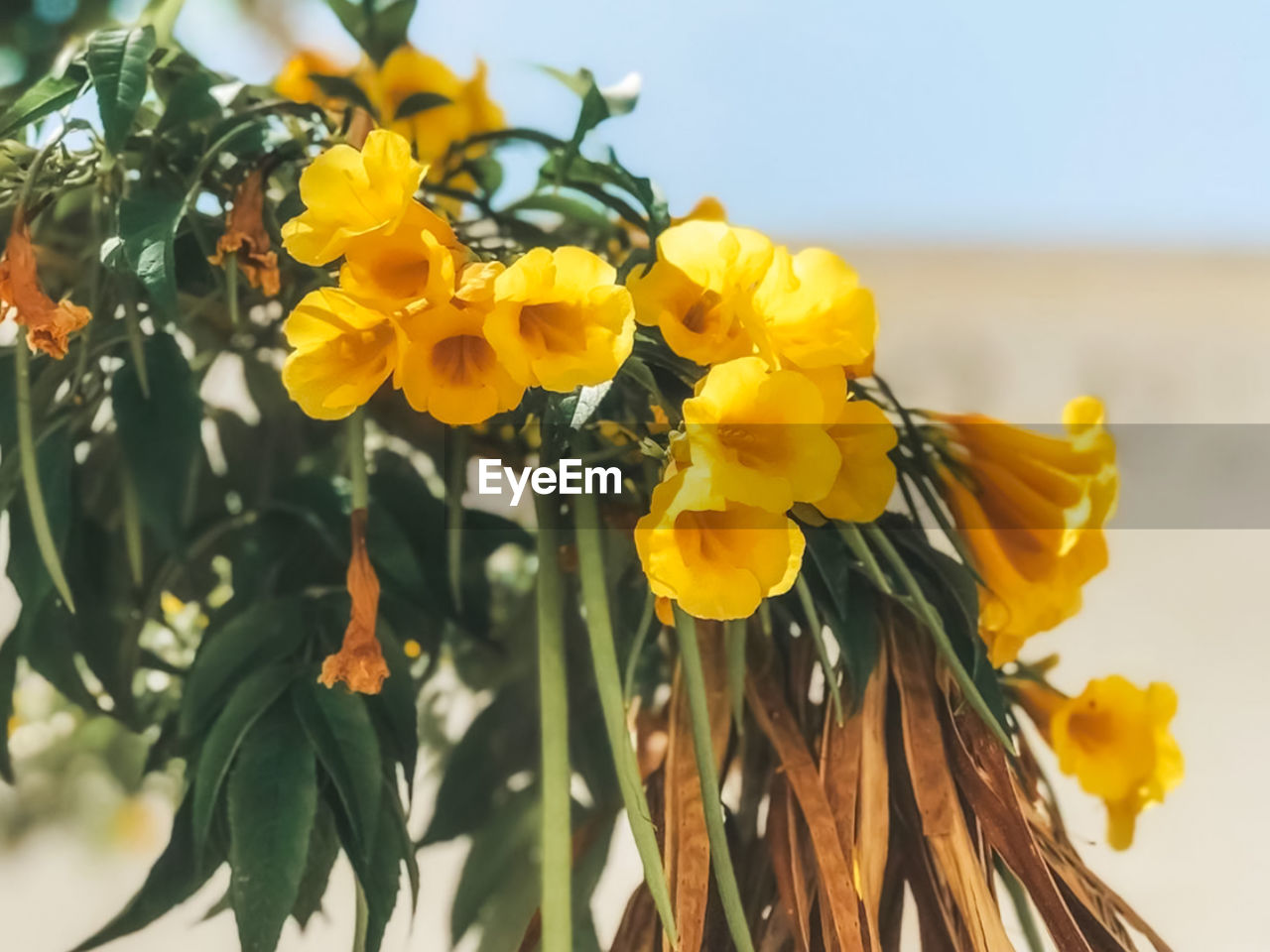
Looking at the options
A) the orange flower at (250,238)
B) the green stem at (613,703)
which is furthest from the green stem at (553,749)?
the orange flower at (250,238)

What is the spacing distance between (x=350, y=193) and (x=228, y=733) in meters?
0.18

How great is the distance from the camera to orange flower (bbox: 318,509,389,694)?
28 centimetres

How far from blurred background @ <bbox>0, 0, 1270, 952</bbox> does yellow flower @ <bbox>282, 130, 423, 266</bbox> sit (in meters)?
0.26

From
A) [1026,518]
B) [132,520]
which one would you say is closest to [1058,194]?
[1026,518]

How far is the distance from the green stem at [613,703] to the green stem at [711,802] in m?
0.02

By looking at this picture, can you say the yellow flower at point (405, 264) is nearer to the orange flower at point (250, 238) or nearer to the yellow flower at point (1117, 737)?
the orange flower at point (250, 238)

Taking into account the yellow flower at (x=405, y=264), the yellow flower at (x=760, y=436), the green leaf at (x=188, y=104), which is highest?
the green leaf at (x=188, y=104)

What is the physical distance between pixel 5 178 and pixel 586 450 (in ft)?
0.64

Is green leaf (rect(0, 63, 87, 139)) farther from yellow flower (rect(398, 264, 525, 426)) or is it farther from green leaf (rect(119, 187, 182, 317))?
yellow flower (rect(398, 264, 525, 426))

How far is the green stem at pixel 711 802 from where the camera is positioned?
10.3 inches

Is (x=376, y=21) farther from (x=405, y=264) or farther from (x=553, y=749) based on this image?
(x=553, y=749)

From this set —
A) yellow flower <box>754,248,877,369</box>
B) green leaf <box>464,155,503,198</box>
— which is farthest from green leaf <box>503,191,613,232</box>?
yellow flower <box>754,248,877,369</box>

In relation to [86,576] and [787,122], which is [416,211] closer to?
[86,576]

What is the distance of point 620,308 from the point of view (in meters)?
0.24
